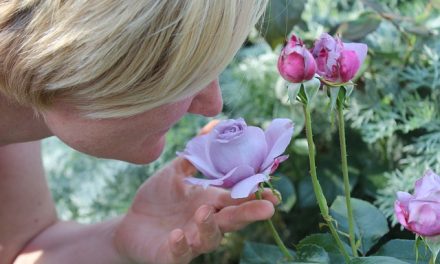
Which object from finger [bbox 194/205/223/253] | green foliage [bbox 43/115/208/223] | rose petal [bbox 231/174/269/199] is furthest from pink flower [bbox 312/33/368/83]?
green foliage [bbox 43/115/208/223]

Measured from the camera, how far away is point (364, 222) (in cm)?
98

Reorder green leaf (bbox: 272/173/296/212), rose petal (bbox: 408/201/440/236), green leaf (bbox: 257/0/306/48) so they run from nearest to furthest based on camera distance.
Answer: rose petal (bbox: 408/201/440/236), green leaf (bbox: 257/0/306/48), green leaf (bbox: 272/173/296/212)

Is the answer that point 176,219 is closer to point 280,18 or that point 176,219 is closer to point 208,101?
point 208,101

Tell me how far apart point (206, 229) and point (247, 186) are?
148 millimetres

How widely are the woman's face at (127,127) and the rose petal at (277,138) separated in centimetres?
9

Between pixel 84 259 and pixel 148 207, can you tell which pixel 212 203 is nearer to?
pixel 148 207

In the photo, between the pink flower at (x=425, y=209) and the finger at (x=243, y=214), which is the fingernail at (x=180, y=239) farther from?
the pink flower at (x=425, y=209)

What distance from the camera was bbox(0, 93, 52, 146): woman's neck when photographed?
100cm

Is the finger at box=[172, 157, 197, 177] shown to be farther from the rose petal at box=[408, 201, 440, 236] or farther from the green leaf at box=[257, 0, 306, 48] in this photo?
the rose petal at box=[408, 201, 440, 236]

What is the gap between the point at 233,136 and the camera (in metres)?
0.84

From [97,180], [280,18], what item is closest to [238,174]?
[280,18]

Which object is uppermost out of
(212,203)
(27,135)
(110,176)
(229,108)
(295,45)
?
(295,45)

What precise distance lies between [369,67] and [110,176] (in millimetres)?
630

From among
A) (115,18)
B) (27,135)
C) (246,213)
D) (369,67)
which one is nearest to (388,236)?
(369,67)
